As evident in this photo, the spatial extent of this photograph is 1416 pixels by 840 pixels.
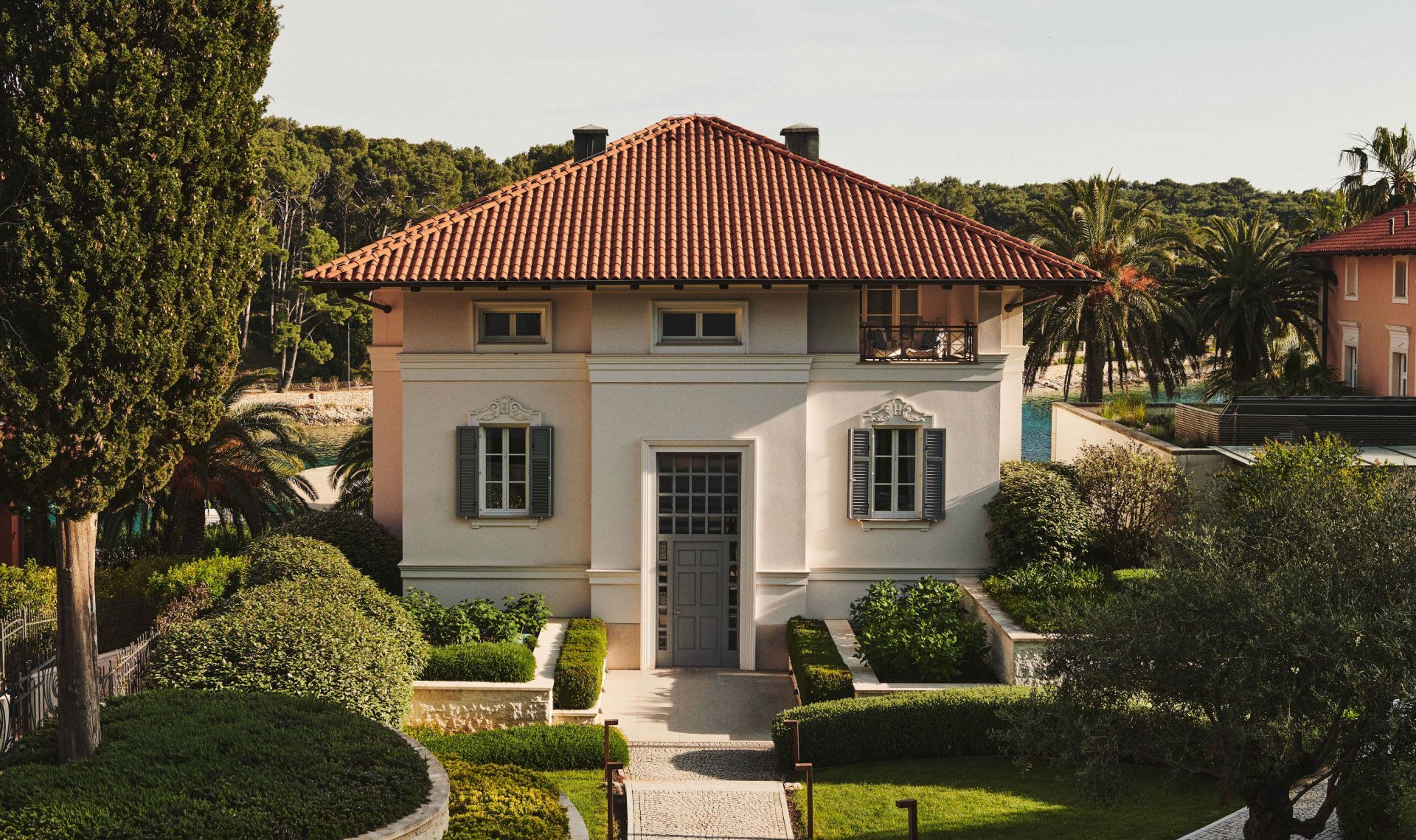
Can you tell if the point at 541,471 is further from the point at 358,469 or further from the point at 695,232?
the point at 358,469

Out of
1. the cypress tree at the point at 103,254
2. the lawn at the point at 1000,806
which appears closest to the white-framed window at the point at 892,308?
the lawn at the point at 1000,806

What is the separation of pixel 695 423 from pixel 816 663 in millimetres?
4548

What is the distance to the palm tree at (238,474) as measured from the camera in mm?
25219

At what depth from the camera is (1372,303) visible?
1441 inches

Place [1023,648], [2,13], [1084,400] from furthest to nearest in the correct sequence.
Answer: [1084,400], [1023,648], [2,13]

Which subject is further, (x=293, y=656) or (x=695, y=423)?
(x=695, y=423)

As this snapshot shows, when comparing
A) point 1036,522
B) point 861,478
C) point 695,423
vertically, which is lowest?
point 1036,522

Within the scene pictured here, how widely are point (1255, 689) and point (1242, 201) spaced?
314 ft

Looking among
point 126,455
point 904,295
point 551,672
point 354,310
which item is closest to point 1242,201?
point 354,310

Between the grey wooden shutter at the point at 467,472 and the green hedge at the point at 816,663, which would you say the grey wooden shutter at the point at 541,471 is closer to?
the grey wooden shutter at the point at 467,472

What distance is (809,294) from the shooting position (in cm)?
2205

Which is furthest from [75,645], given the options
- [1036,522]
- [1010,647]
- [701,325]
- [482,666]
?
[1036,522]

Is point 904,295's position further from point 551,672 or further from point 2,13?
point 2,13

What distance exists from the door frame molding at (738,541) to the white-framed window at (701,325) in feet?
5.19
